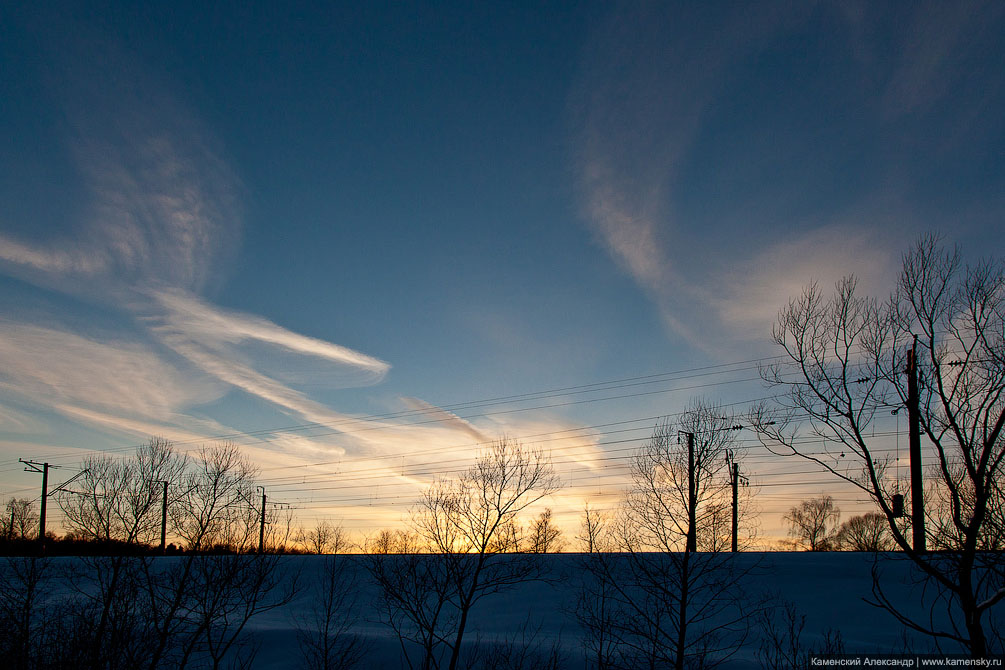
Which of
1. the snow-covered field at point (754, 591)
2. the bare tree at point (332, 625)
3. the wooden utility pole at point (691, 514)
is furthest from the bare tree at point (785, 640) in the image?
the bare tree at point (332, 625)

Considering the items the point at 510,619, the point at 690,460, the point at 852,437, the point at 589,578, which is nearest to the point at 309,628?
the point at 510,619

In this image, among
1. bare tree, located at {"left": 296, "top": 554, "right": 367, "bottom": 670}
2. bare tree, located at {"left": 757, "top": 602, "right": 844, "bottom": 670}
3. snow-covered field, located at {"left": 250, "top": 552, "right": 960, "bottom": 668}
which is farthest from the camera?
bare tree, located at {"left": 296, "top": 554, "right": 367, "bottom": 670}

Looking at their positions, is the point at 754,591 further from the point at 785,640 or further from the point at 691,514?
the point at 691,514

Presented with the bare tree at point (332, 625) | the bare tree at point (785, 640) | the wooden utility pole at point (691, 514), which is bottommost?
the bare tree at point (332, 625)

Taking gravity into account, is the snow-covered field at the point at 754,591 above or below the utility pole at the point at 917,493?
below

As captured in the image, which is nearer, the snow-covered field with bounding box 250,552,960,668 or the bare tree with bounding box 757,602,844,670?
the bare tree with bounding box 757,602,844,670

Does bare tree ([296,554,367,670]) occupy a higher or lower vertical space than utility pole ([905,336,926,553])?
lower

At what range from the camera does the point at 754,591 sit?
99.7 feet

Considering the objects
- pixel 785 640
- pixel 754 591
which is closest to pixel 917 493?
pixel 785 640

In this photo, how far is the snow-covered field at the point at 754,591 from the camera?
26.3 metres

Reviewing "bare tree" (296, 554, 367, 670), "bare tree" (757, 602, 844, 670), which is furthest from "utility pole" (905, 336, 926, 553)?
"bare tree" (296, 554, 367, 670)

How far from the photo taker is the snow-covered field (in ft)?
86.2

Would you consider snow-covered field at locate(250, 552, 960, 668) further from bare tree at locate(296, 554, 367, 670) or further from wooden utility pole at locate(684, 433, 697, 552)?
wooden utility pole at locate(684, 433, 697, 552)

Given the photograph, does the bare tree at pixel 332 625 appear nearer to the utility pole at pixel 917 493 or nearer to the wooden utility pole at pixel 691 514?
the wooden utility pole at pixel 691 514
